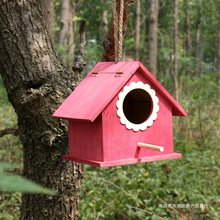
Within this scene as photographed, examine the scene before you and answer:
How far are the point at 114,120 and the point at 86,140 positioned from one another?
16cm

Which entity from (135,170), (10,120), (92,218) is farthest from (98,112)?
(10,120)

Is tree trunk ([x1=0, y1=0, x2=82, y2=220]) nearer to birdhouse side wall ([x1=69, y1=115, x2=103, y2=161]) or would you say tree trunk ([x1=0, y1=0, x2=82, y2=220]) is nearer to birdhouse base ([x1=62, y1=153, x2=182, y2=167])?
birdhouse side wall ([x1=69, y1=115, x2=103, y2=161])

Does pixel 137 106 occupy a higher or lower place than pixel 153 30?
lower

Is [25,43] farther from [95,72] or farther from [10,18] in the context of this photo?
[95,72]

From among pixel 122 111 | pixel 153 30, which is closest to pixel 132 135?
pixel 122 111

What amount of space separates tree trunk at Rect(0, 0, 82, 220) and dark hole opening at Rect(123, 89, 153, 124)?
33 cm

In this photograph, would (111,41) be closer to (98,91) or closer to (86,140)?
(98,91)

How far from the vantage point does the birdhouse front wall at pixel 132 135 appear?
1.76 metres

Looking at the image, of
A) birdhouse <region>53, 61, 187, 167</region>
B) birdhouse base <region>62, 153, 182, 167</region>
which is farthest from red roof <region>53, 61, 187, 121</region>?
birdhouse base <region>62, 153, 182, 167</region>

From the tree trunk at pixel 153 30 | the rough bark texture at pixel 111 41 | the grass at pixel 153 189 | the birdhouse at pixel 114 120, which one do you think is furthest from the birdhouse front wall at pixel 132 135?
the tree trunk at pixel 153 30

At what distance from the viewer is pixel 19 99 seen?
6.68ft

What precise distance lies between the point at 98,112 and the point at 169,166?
3.13 metres

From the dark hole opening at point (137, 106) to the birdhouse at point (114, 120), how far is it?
0.17 m

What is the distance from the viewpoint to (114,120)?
1786mm
